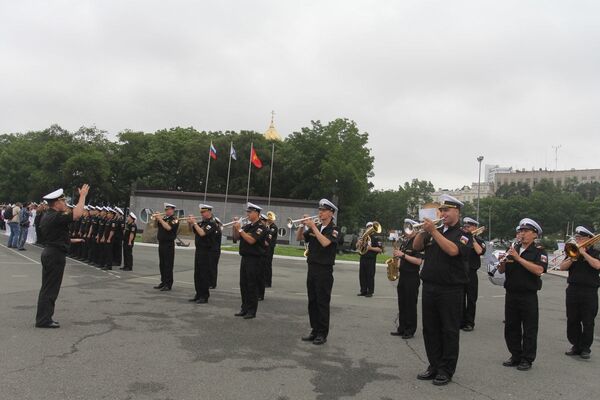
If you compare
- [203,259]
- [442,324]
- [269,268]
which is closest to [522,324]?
[442,324]

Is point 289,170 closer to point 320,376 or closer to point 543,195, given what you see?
point 320,376

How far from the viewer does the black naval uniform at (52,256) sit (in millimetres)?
7027

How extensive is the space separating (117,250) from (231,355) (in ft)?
35.4

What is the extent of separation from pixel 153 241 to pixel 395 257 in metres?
24.3

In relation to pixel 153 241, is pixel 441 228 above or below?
above

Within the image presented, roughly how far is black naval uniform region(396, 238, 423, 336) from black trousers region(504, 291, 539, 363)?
171cm

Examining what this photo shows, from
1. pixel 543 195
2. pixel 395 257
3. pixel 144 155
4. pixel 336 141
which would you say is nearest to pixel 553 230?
pixel 543 195

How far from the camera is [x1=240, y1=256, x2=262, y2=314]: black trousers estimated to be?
8641 millimetres

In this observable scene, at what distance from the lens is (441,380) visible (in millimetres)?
5410

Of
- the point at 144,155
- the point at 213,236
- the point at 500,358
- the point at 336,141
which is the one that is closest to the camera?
the point at 500,358

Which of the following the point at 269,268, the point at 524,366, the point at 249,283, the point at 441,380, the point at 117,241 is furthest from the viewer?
the point at 117,241

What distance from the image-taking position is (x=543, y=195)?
9106 cm

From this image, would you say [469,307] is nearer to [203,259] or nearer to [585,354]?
Result: [585,354]

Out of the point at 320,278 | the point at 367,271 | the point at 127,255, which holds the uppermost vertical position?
the point at 320,278
